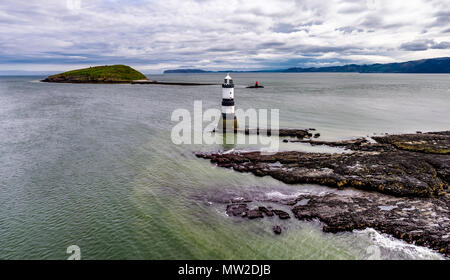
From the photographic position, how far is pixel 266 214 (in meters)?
11.9

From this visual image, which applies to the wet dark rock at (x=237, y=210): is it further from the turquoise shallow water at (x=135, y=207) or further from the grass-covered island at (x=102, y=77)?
the grass-covered island at (x=102, y=77)

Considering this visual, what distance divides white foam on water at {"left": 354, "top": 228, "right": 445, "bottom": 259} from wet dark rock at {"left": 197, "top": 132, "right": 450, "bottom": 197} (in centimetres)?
414

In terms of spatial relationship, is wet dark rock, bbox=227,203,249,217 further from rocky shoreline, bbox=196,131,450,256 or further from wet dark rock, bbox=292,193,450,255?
wet dark rock, bbox=292,193,450,255

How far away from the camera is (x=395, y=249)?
9609 mm

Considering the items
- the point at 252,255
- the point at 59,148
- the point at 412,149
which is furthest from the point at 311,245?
the point at 59,148

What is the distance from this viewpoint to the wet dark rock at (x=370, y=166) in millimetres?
14094

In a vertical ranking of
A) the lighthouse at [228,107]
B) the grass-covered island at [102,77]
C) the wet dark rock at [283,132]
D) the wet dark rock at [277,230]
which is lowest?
the wet dark rock at [277,230]

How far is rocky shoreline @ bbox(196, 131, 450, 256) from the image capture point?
10.8 meters

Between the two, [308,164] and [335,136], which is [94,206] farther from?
[335,136]

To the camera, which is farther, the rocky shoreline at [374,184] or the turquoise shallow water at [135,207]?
the rocky shoreline at [374,184]

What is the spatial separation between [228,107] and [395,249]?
816 inches

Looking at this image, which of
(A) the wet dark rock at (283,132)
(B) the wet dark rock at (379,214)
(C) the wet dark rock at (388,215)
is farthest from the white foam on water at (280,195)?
(A) the wet dark rock at (283,132)

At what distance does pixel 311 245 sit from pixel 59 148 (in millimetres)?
21721

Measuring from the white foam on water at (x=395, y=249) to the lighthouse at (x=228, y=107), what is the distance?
19308 mm
